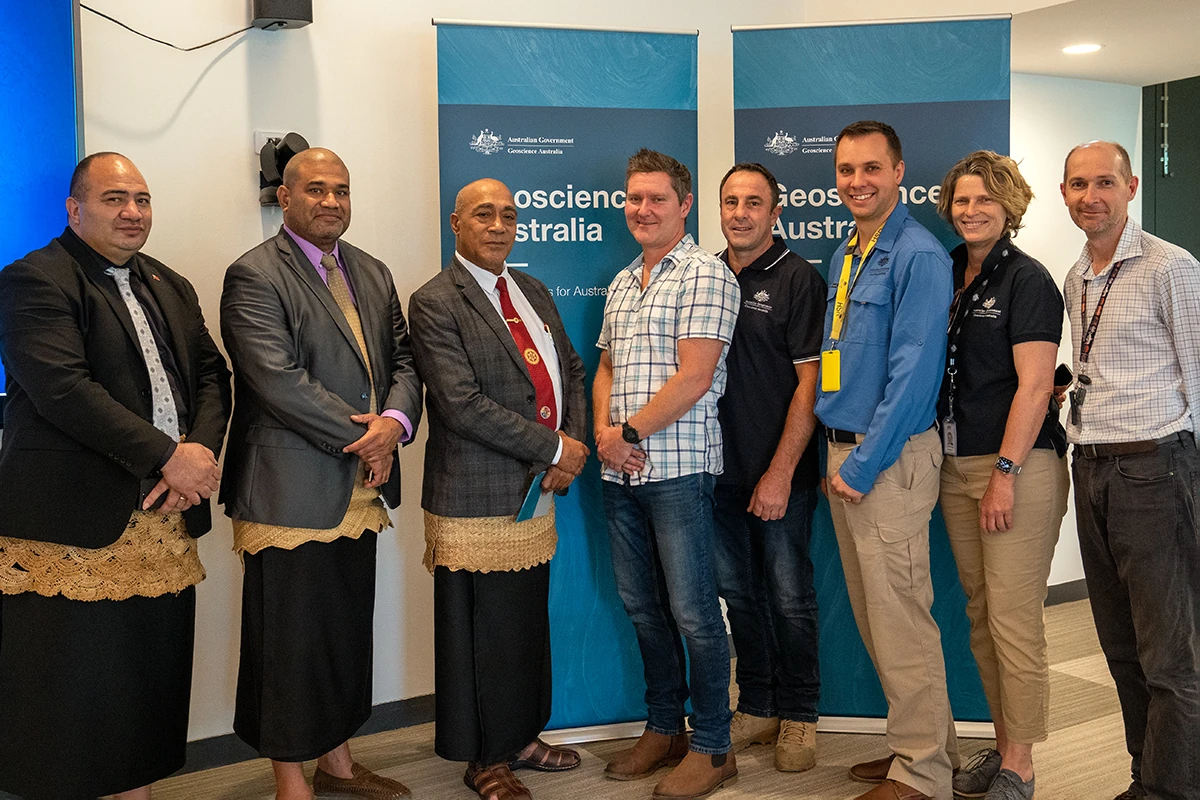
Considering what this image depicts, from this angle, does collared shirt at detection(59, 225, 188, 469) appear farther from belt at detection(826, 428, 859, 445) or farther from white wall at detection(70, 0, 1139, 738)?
belt at detection(826, 428, 859, 445)

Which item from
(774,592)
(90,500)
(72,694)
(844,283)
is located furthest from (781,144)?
(72,694)

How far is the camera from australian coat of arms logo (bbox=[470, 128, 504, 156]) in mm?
3607

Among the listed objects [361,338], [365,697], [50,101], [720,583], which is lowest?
[365,697]

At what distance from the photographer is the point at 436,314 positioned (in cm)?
318

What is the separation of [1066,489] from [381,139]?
8.71 feet

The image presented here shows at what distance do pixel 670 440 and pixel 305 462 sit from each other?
1099mm

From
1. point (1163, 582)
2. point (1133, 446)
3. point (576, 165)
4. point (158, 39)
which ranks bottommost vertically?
point (1163, 582)

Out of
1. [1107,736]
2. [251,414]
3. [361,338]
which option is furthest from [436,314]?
[1107,736]

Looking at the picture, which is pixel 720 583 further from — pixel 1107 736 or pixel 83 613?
pixel 83 613

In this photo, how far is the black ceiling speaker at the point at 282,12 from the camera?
11.4ft

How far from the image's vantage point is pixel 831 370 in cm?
317

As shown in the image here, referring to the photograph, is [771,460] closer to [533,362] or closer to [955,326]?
[955,326]

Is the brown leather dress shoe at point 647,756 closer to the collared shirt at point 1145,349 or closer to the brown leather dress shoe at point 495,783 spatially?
the brown leather dress shoe at point 495,783

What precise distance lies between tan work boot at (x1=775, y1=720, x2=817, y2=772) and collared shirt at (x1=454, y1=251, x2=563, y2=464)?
51.6 inches
